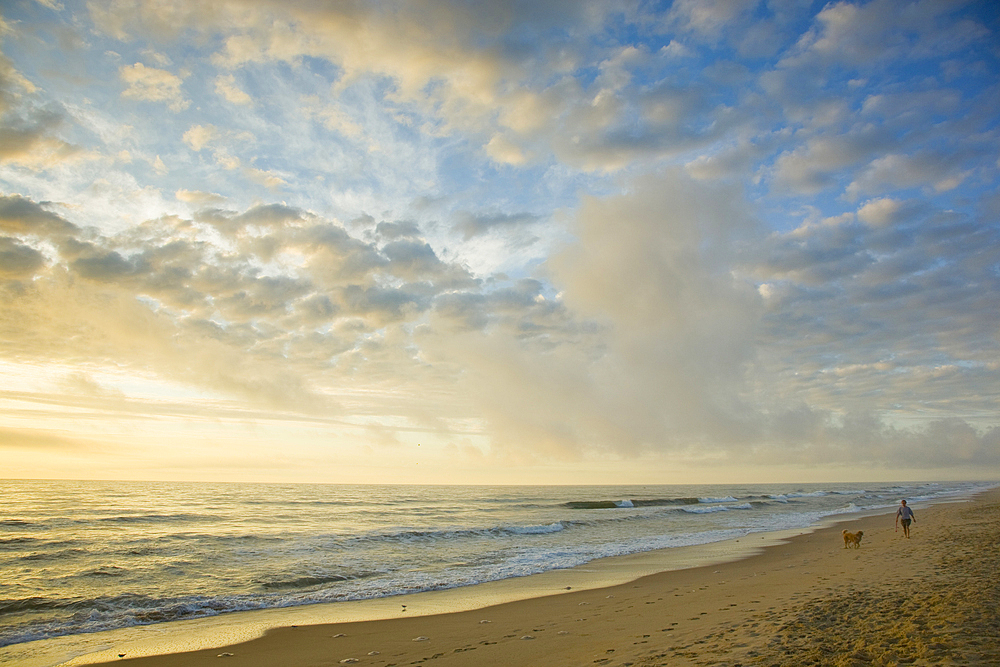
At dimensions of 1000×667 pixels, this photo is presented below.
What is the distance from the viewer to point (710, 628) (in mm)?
8930

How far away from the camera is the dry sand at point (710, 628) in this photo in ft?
22.9

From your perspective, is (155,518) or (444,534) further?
(155,518)

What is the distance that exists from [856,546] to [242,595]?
937 inches

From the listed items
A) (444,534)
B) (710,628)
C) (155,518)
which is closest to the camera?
(710,628)

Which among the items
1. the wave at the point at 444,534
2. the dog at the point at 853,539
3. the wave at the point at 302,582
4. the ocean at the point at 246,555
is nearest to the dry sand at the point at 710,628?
the ocean at the point at 246,555

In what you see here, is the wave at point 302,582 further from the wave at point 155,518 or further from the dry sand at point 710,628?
the wave at point 155,518

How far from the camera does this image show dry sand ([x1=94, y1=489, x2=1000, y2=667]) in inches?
275

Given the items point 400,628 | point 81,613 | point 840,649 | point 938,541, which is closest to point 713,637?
point 840,649

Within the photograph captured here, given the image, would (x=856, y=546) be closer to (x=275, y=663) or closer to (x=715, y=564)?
(x=715, y=564)

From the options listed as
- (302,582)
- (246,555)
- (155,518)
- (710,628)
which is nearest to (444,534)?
(246,555)

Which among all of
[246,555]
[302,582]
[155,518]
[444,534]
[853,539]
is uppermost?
[155,518]

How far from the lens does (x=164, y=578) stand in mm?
16531

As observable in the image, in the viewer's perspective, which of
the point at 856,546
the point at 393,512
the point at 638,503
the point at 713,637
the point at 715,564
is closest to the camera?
the point at 713,637

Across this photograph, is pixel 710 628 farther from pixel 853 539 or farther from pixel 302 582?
pixel 853 539
